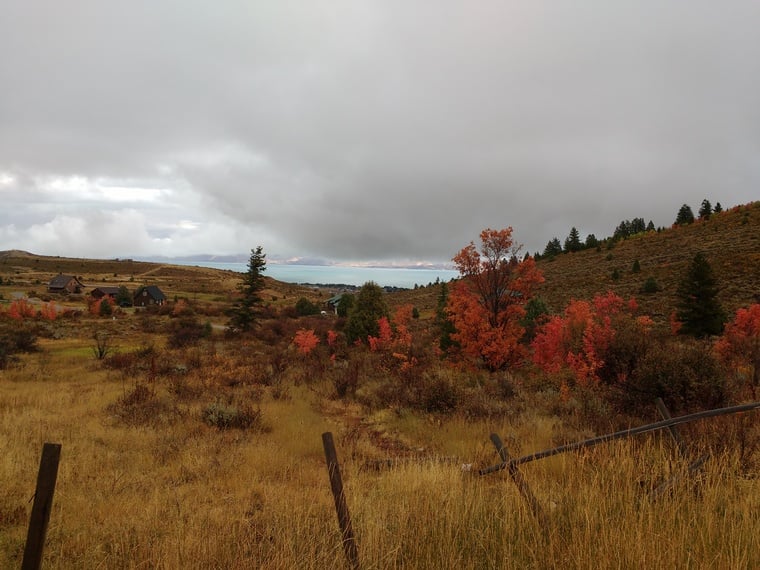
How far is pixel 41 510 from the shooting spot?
2.54 m

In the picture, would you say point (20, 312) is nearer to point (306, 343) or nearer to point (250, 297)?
point (250, 297)

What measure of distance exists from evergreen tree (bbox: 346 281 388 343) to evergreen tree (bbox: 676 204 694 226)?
316 ft

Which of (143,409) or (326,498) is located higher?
(326,498)

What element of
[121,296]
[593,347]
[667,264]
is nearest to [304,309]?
[121,296]

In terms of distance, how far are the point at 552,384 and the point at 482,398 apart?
450cm

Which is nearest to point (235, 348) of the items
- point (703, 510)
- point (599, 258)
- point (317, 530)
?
point (317, 530)

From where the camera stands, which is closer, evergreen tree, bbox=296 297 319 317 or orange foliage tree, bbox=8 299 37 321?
orange foliage tree, bbox=8 299 37 321

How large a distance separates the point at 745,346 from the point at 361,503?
2366 cm

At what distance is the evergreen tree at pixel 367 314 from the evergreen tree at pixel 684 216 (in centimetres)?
9642

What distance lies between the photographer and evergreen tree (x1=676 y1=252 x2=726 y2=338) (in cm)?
2847

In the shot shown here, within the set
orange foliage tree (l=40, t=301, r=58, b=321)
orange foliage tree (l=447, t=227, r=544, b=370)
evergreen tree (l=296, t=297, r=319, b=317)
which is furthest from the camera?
evergreen tree (l=296, t=297, r=319, b=317)

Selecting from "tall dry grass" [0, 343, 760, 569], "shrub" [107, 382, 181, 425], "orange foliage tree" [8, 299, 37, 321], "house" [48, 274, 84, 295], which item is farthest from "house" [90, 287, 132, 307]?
"tall dry grass" [0, 343, 760, 569]

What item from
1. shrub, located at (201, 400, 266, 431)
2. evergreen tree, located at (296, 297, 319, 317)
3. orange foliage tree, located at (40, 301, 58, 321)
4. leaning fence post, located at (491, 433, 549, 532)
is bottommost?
orange foliage tree, located at (40, 301, 58, 321)

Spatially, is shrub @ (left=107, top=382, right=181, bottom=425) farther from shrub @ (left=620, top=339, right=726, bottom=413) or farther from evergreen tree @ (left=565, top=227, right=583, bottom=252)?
evergreen tree @ (left=565, top=227, right=583, bottom=252)
